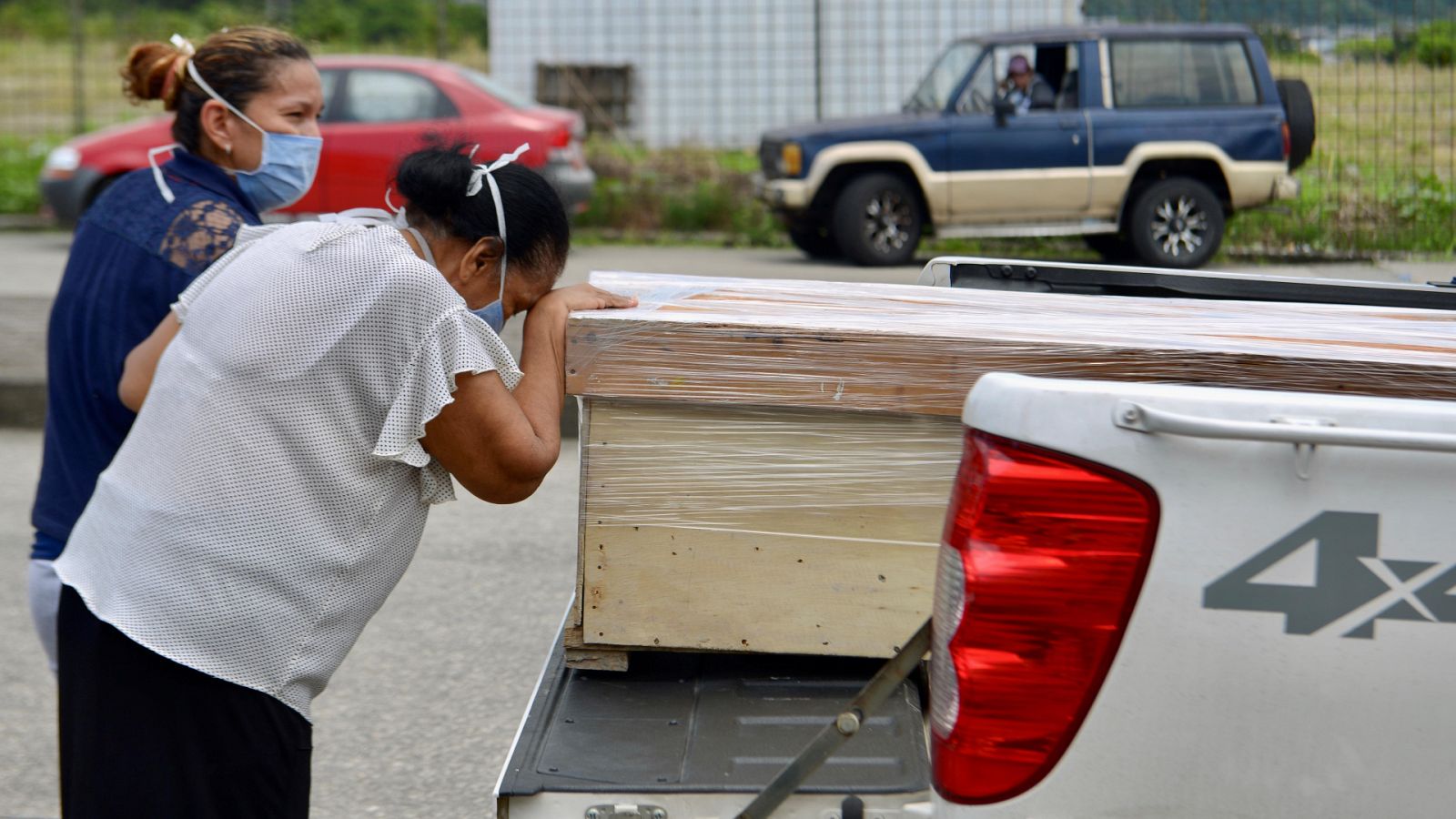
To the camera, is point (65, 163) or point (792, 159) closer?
point (792, 159)

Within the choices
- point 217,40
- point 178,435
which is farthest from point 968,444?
point 217,40

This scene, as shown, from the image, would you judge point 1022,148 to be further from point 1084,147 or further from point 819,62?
point 819,62

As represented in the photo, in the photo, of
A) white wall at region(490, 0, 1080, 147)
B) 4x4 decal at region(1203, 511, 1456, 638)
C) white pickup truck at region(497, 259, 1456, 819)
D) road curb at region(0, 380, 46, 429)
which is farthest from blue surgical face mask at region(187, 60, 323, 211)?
white wall at region(490, 0, 1080, 147)

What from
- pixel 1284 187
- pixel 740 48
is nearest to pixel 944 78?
pixel 1284 187

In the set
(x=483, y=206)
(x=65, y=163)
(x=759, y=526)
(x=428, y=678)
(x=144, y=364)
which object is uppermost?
(x=65, y=163)

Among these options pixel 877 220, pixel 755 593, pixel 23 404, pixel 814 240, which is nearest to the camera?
pixel 755 593

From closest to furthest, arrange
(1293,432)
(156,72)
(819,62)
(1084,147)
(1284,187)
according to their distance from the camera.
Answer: (1293,432)
(156,72)
(1284,187)
(1084,147)
(819,62)

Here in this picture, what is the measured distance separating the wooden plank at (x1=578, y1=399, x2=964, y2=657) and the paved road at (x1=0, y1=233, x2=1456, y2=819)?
1.62m

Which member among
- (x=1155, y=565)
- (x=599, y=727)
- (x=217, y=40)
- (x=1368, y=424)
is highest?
(x=217, y=40)

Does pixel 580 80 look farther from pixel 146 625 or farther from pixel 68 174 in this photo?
pixel 146 625

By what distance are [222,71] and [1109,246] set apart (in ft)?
32.8

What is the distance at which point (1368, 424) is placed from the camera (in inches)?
57.7

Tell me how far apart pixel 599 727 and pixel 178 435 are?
69cm

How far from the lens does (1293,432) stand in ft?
4.69
